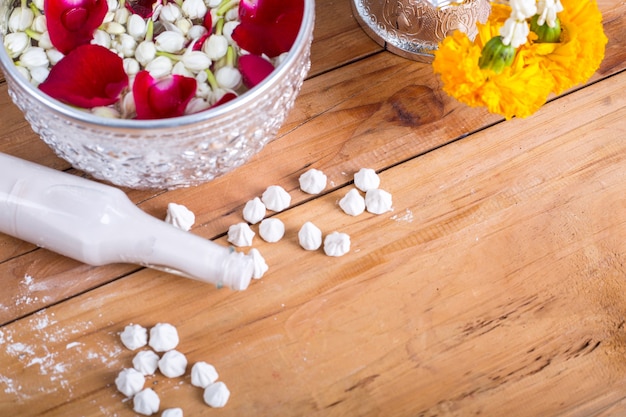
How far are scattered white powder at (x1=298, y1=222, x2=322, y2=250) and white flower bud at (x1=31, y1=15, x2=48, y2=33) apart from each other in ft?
0.83

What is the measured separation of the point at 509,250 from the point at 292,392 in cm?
21

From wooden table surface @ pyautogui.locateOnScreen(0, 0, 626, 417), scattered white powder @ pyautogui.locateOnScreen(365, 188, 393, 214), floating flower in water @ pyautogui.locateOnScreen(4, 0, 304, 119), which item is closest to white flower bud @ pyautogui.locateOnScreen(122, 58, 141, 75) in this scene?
floating flower in water @ pyautogui.locateOnScreen(4, 0, 304, 119)

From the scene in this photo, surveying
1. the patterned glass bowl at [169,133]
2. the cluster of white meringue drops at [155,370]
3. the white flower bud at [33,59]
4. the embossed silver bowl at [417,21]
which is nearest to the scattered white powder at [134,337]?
the cluster of white meringue drops at [155,370]

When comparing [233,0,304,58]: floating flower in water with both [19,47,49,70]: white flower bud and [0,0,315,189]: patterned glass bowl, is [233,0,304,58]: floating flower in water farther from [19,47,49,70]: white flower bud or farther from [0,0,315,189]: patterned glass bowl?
[19,47,49,70]: white flower bud

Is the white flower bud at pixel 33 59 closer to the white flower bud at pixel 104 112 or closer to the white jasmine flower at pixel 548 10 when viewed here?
the white flower bud at pixel 104 112

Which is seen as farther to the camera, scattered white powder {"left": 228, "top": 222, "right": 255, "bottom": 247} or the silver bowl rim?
scattered white powder {"left": 228, "top": 222, "right": 255, "bottom": 247}

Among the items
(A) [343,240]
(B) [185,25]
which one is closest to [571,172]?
(A) [343,240]

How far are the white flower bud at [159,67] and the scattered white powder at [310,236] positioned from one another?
159mm

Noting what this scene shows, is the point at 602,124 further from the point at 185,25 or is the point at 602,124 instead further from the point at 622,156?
the point at 185,25

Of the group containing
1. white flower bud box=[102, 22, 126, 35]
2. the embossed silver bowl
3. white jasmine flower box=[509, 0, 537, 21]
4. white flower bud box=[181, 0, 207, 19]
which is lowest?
the embossed silver bowl

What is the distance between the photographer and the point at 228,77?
59cm

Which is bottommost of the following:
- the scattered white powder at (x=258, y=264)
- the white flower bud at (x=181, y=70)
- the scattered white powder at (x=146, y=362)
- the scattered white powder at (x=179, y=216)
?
the scattered white powder at (x=146, y=362)

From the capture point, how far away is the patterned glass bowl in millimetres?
521

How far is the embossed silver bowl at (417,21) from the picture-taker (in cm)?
69
